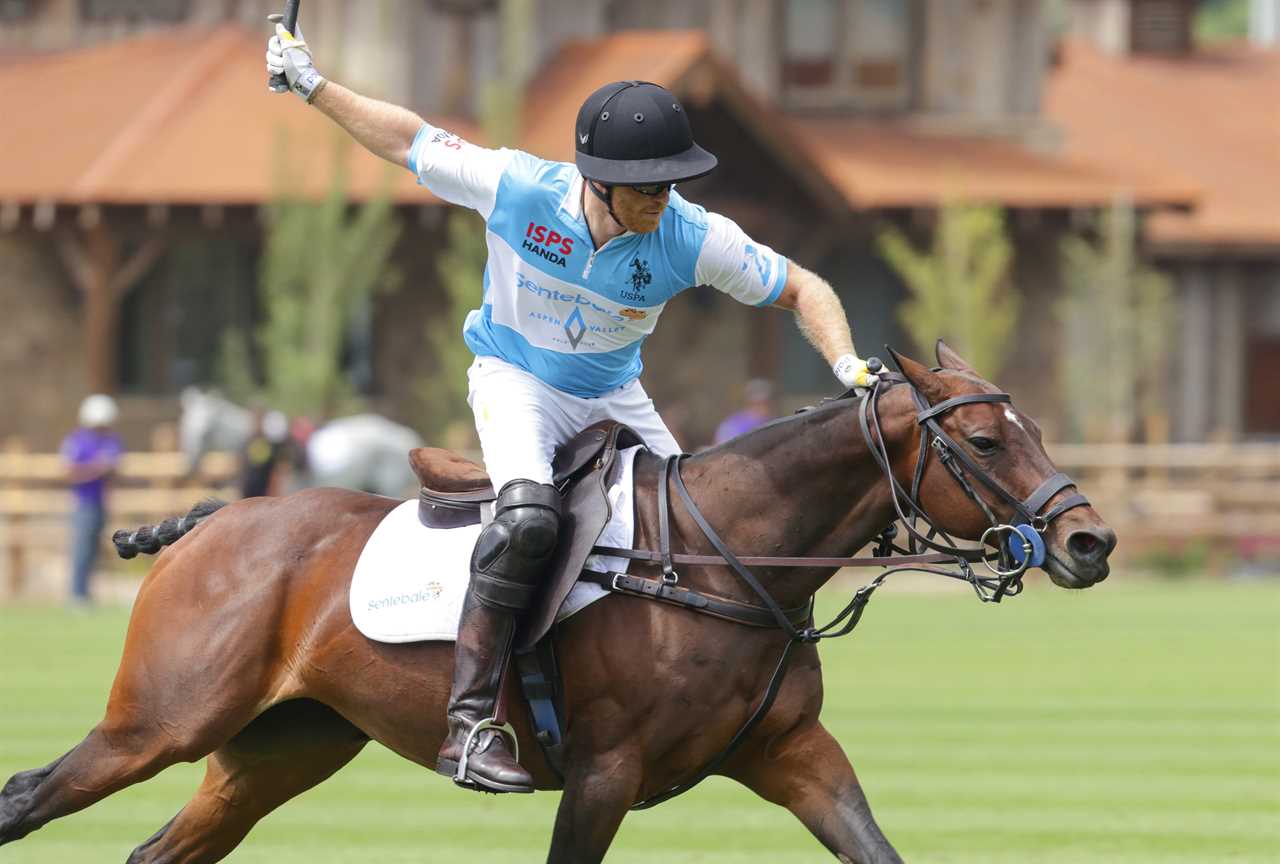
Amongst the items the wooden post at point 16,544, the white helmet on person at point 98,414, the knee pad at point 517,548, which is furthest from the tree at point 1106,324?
the knee pad at point 517,548

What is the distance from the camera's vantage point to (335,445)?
73.8 ft

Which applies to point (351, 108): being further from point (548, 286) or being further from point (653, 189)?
point (653, 189)

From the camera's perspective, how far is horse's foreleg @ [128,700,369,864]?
717 centimetres

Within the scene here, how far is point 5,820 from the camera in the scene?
689cm

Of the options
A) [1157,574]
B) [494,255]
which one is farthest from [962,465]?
[1157,574]

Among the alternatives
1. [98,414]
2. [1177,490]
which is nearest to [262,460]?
[98,414]

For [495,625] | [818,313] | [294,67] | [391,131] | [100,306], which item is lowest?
[100,306]

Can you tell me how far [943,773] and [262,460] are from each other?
36.3 ft

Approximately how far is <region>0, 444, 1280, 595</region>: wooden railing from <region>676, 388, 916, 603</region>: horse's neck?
55.7 ft

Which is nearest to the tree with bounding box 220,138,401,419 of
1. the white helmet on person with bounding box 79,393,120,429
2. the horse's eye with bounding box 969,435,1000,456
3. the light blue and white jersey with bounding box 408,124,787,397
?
the white helmet on person with bounding box 79,393,120,429

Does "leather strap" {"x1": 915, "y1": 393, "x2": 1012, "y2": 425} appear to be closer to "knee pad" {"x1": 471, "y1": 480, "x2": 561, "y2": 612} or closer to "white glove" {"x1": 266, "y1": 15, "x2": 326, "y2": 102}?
"knee pad" {"x1": 471, "y1": 480, "x2": 561, "y2": 612}

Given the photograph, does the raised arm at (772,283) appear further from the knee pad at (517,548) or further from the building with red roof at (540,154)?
the building with red roof at (540,154)

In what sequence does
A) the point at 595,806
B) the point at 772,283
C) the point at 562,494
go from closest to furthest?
the point at 595,806
the point at 562,494
the point at 772,283

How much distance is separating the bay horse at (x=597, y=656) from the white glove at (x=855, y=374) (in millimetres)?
54
